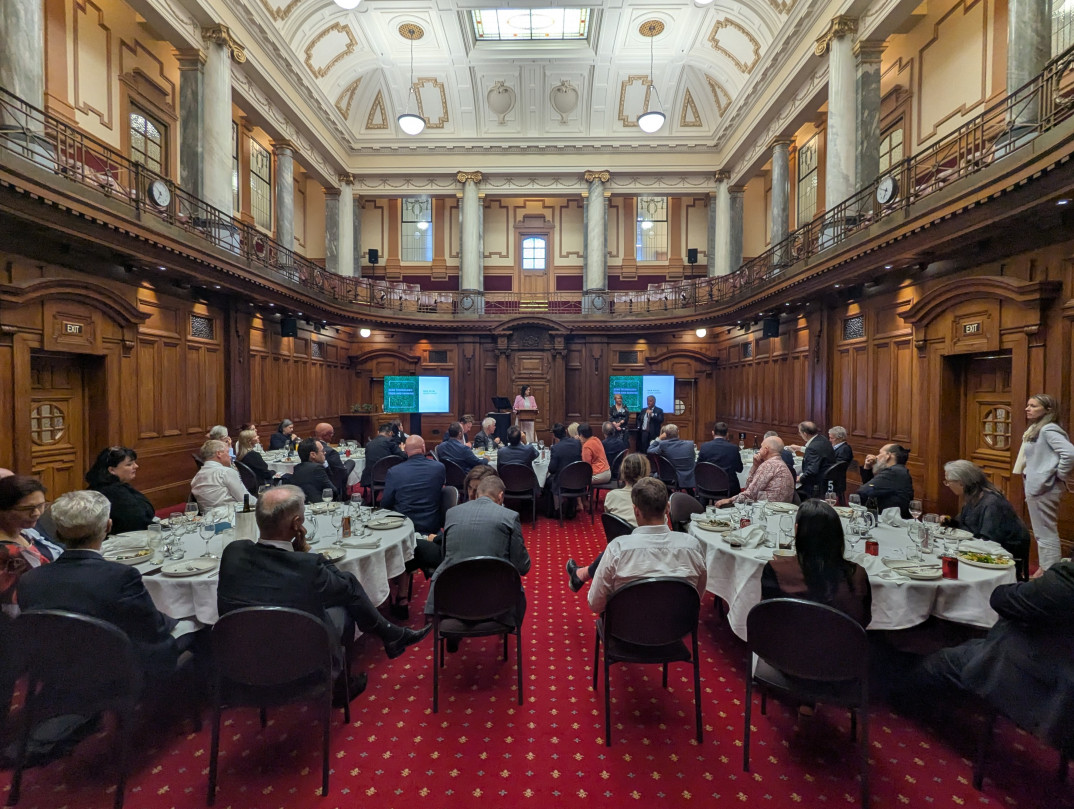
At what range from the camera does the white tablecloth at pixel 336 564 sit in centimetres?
273

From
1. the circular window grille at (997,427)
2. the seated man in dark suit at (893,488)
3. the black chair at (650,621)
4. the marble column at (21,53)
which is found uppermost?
the marble column at (21,53)

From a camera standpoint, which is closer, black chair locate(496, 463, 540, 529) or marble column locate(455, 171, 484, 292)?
black chair locate(496, 463, 540, 529)

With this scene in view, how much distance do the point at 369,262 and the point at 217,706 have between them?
55.1 ft

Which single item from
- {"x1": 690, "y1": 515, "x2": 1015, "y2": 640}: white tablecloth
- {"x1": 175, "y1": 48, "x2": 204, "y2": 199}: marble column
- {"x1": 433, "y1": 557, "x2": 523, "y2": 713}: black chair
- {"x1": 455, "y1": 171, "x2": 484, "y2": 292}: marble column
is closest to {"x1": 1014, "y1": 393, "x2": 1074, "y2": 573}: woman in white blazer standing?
{"x1": 690, "y1": 515, "x2": 1015, "y2": 640}: white tablecloth

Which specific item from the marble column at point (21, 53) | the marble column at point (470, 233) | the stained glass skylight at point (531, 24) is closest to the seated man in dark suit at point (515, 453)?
the marble column at point (21, 53)

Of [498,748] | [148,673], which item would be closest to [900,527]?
[498,748]

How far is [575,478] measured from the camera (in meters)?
6.52

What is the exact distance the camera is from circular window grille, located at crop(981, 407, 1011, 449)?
575 centimetres

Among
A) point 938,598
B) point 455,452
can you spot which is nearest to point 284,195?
point 455,452

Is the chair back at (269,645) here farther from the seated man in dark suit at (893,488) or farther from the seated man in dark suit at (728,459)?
the seated man in dark suit at (728,459)

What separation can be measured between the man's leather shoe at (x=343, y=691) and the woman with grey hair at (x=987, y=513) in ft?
12.8

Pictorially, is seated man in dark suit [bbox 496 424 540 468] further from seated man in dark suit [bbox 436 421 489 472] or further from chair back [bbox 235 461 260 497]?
chair back [bbox 235 461 260 497]

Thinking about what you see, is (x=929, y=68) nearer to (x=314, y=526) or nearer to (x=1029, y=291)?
(x=1029, y=291)

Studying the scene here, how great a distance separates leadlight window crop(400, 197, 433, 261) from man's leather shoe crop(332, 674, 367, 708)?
16132 millimetres
